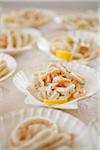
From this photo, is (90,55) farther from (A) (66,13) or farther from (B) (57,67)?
(A) (66,13)

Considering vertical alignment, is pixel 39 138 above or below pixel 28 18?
above

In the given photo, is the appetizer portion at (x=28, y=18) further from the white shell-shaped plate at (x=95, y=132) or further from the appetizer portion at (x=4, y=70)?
the white shell-shaped plate at (x=95, y=132)

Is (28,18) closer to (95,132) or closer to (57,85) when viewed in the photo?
(57,85)

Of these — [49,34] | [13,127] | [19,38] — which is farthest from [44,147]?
[49,34]

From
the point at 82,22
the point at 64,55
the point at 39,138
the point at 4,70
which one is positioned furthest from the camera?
the point at 82,22

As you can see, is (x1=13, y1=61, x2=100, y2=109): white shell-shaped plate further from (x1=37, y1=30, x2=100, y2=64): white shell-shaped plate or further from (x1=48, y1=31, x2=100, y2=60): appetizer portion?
(x1=37, y1=30, x2=100, y2=64): white shell-shaped plate

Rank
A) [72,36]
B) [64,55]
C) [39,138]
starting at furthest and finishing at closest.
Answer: [72,36], [64,55], [39,138]

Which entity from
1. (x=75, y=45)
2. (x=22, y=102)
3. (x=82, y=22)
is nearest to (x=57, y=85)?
(x=22, y=102)
